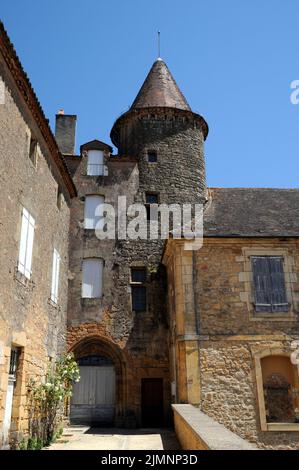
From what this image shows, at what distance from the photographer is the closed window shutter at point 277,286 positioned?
12570 mm

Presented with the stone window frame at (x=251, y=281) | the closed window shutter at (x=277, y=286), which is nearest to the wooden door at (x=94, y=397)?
the stone window frame at (x=251, y=281)

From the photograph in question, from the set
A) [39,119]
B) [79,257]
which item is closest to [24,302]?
[39,119]

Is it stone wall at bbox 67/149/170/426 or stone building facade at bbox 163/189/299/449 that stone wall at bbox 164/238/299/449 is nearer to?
stone building facade at bbox 163/189/299/449

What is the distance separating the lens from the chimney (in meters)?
16.9

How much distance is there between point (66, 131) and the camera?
56.0 feet

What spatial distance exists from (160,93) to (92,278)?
8060mm

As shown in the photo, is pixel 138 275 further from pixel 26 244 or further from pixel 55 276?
pixel 26 244

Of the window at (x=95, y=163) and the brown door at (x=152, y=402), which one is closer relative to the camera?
the brown door at (x=152, y=402)

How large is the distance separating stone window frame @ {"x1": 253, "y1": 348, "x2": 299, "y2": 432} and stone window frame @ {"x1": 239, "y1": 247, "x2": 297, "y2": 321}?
0.89 metres

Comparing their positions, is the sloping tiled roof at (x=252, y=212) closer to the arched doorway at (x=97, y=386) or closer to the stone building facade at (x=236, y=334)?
the stone building facade at (x=236, y=334)

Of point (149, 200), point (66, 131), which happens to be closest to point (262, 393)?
point (149, 200)

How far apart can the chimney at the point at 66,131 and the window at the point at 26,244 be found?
7.20m
